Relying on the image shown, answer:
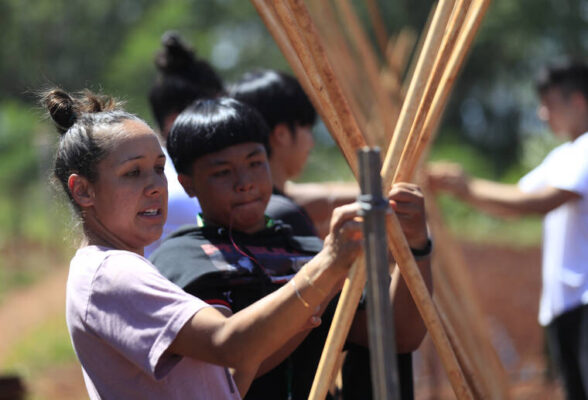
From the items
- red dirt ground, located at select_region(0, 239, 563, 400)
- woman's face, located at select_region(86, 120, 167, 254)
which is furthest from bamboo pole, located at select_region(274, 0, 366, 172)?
red dirt ground, located at select_region(0, 239, 563, 400)

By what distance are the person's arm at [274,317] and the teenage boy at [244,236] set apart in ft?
1.08

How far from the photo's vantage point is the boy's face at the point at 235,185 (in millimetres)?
1783

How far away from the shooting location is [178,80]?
2.68m

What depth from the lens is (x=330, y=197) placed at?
8.75 feet

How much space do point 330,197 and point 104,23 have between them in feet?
56.3

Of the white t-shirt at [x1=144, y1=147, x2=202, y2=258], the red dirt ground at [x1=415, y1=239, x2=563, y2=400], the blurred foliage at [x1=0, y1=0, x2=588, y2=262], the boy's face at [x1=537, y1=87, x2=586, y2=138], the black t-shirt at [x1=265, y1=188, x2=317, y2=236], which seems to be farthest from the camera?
the blurred foliage at [x1=0, y1=0, x2=588, y2=262]

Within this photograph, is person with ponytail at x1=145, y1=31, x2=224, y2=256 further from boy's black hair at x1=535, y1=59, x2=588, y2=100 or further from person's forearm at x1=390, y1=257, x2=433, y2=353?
boy's black hair at x1=535, y1=59, x2=588, y2=100

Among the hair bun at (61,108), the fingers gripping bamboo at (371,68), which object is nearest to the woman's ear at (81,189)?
the hair bun at (61,108)

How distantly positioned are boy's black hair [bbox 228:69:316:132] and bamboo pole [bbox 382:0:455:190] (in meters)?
0.97

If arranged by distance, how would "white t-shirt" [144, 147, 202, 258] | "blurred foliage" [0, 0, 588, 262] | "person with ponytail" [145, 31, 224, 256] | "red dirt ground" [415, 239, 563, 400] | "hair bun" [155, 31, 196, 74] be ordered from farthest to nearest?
"blurred foliage" [0, 0, 588, 262] → "red dirt ground" [415, 239, 563, 400] → "hair bun" [155, 31, 196, 74] → "person with ponytail" [145, 31, 224, 256] → "white t-shirt" [144, 147, 202, 258]

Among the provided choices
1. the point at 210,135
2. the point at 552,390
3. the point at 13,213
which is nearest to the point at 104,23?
the point at 13,213

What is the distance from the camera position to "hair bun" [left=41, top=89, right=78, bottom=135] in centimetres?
160

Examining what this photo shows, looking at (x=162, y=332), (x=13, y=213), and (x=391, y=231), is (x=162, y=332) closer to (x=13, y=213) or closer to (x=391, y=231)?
(x=391, y=231)

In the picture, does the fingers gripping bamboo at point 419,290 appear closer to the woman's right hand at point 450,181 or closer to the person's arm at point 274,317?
the person's arm at point 274,317
